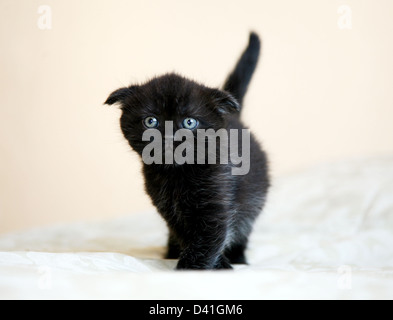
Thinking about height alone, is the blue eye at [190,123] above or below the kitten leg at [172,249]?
above

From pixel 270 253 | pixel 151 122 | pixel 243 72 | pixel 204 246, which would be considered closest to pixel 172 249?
pixel 204 246

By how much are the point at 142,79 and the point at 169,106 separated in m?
0.29

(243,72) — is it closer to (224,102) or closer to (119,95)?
(224,102)

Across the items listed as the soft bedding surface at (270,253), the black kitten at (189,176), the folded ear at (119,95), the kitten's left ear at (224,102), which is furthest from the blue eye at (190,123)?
the soft bedding surface at (270,253)

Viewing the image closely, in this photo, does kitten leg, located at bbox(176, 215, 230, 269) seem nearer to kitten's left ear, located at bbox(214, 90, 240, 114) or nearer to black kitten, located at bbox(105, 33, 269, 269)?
black kitten, located at bbox(105, 33, 269, 269)

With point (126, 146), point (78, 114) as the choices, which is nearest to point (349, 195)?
point (126, 146)

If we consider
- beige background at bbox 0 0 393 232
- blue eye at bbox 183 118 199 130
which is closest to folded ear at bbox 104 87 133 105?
beige background at bbox 0 0 393 232

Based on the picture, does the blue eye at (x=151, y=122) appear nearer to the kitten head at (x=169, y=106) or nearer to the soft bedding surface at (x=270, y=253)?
the kitten head at (x=169, y=106)

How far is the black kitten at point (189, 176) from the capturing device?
3.72ft

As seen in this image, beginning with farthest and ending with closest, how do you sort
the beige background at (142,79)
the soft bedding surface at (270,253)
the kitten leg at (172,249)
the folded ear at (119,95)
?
the beige background at (142,79) < the kitten leg at (172,249) < the folded ear at (119,95) < the soft bedding surface at (270,253)

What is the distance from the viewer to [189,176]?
4.00 feet

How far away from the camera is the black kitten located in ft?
3.72

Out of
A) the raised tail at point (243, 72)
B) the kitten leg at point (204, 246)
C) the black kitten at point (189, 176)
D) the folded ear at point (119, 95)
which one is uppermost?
the raised tail at point (243, 72)
